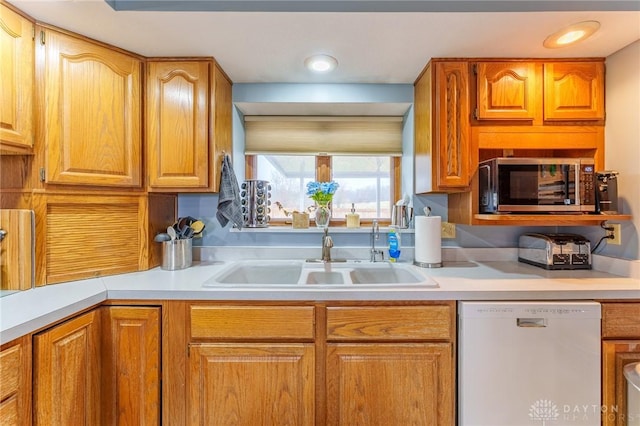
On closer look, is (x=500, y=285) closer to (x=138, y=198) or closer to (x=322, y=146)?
(x=322, y=146)

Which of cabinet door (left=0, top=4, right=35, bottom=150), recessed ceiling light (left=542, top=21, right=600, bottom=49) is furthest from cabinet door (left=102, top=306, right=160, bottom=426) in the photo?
recessed ceiling light (left=542, top=21, right=600, bottom=49)

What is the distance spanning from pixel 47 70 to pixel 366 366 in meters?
1.88

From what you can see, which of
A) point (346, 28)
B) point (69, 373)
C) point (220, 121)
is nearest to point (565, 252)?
point (346, 28)

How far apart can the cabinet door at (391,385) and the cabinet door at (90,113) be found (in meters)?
1.39

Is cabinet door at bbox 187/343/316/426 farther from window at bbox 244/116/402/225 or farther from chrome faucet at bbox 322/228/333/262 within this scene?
window at bbox 244/116/402/225

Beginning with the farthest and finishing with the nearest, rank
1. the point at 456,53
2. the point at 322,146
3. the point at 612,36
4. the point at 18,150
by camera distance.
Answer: the point at 322,146
the point at 456,53
the point at 612,36
the point at 18,150

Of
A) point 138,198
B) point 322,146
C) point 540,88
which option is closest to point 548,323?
point 540,88

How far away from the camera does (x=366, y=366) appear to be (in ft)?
4.22

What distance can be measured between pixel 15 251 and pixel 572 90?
277cm

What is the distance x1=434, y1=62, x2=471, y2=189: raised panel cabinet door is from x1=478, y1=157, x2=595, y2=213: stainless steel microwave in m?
0.16

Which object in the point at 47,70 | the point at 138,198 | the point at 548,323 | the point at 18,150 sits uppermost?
the point at 47,70

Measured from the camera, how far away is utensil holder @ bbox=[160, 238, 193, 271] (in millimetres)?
1651

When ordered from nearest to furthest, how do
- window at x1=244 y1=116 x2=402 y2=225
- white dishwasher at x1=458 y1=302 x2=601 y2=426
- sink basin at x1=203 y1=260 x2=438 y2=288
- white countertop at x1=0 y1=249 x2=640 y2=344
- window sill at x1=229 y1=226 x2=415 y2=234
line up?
white countertop at x1=0 y1=249 x2=640 y2=344, white dishwasher at x1=458 y1=302 x2=601 y2=426, sink basin at x1=203 y1=260 x2=438 y2=288, window sill at x1=229 y1=226 x2=415 y2=234, window at x1=244 y1=116 x2=402 y2=225

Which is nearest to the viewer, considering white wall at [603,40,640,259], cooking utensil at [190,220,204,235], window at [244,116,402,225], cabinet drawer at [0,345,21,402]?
cabinet drawer at [0,345,21,402]
